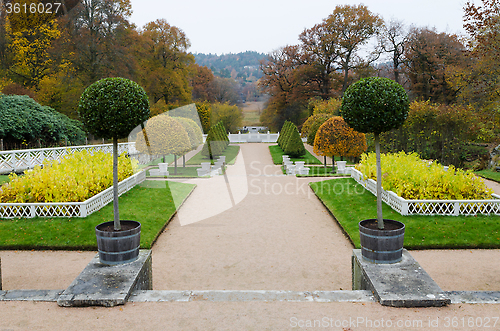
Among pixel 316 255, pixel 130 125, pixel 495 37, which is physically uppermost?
pixel 495 37

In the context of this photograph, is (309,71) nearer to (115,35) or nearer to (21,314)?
(115,35)

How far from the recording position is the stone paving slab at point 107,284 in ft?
14.8

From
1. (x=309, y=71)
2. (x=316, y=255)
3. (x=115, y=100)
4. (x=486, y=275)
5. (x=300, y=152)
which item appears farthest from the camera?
(x=309, y=71)

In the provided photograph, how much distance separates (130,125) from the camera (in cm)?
598

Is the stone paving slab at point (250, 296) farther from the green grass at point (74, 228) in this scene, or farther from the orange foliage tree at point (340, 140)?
the orange foliage tree at point (340, 140)

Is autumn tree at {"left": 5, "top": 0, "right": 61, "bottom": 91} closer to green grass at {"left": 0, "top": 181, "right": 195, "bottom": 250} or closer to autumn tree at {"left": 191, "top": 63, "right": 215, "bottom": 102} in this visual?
green grass at {"left": 0, "top": 181, "right": 195, "bottom": 250}

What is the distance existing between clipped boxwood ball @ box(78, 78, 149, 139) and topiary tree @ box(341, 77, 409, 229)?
3881 millimetres

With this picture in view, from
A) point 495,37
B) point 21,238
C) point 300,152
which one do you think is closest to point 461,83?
point 495,37

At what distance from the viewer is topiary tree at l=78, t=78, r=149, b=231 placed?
577 centimetres

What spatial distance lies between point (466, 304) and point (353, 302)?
4.89 feet

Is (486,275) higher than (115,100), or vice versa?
(115,100)

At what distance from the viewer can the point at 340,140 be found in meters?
18.3

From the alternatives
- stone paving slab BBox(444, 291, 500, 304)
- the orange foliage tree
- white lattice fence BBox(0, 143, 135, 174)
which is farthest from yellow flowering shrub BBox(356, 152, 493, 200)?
white lattice fence BBox(0, 143, 135, 174)

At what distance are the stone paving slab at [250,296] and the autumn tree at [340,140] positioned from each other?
1416 centimetres
